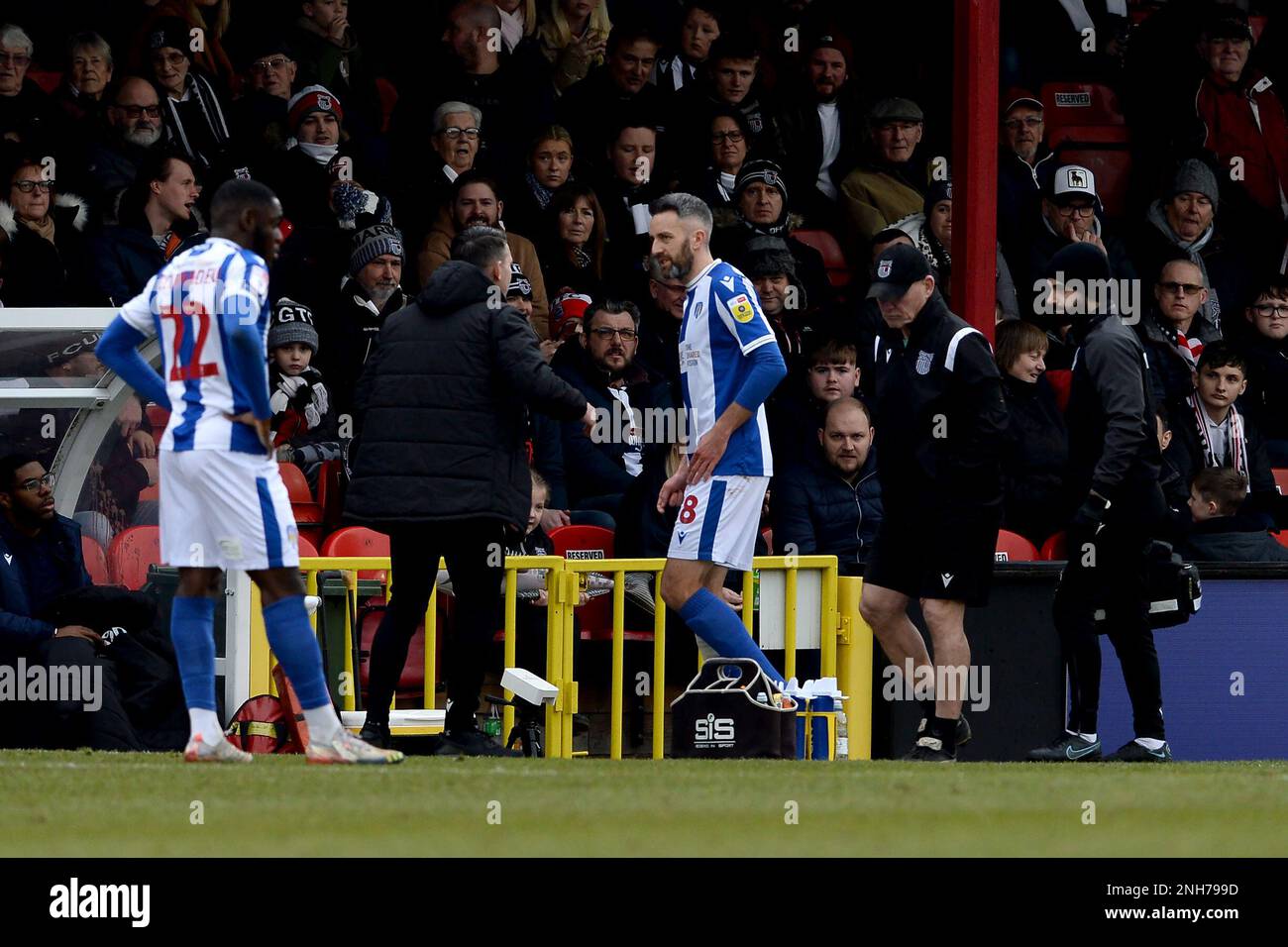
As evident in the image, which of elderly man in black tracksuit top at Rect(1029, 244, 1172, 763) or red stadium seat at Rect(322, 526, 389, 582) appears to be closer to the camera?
elderly man in black tracksuit top at Rect(1029, 244, 1172, 763)

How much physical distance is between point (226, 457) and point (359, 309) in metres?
5.09

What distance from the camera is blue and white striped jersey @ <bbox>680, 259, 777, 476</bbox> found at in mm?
8766

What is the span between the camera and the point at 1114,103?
15.9m

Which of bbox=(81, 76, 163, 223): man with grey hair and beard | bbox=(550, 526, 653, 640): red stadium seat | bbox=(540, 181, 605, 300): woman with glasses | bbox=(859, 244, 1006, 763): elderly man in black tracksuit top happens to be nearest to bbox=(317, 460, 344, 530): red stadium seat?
bbox=(550, 526, 653, 640): red stadium seat

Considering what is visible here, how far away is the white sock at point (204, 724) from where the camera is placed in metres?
7.54

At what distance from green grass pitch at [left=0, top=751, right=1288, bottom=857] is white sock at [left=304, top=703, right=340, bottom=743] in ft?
0.43

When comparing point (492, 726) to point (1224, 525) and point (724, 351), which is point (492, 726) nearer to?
point (724, 351)

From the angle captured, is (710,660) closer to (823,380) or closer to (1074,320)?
(1074,320)

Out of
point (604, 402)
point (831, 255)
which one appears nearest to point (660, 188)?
point (831, 255)

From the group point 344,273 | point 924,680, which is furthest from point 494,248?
point 344,273

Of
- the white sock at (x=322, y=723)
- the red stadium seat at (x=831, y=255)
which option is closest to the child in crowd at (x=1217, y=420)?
the red stadium seat at (x=831, y=255)

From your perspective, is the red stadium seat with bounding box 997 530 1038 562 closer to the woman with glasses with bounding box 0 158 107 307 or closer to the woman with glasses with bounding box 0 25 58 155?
the woman with glasses with bounding box 0 158 107 307

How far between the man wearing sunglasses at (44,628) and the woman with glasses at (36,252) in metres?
1.47

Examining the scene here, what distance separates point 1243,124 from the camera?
51.4 ft
